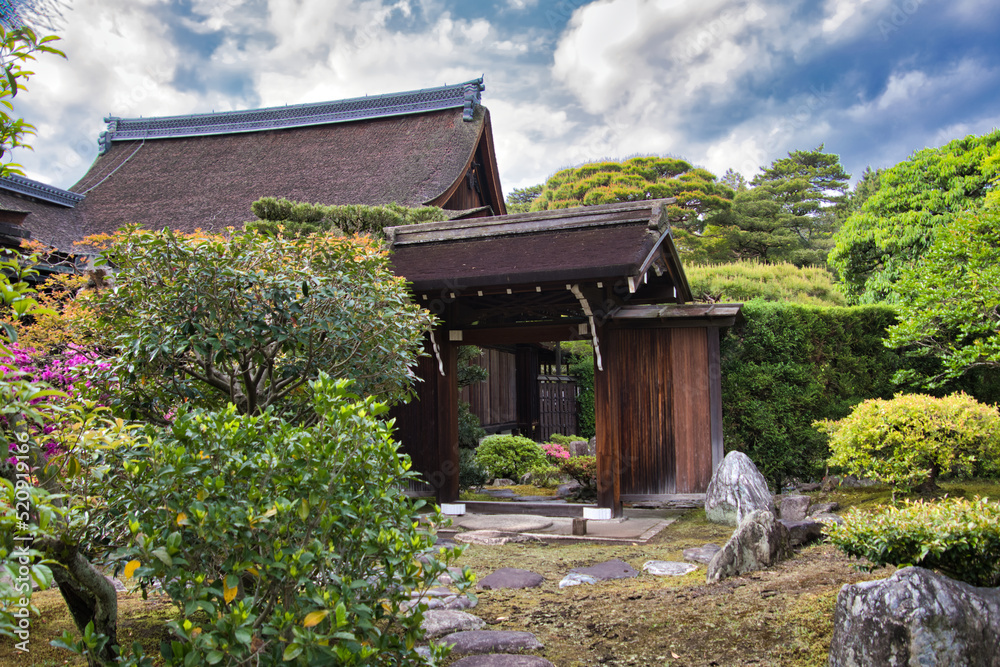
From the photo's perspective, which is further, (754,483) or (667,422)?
(667,422)

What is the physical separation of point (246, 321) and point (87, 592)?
5.64 ft

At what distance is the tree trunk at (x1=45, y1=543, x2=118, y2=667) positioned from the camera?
2684 mm

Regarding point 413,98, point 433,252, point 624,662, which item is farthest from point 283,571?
point 413,98

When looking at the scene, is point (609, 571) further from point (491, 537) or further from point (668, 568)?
point (491, 537)

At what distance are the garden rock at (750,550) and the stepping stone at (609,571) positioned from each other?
0.75 m

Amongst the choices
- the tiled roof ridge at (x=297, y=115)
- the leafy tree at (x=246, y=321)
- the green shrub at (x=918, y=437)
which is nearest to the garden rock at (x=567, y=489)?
the green shrub at (x=918, y=437)

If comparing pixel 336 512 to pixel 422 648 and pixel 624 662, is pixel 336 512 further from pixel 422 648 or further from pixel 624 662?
pixel 624 662

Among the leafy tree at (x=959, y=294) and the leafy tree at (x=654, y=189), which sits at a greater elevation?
the leafy tree at (x=654, y=189)

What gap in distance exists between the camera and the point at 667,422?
29.7 feet

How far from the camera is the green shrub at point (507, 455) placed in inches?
455

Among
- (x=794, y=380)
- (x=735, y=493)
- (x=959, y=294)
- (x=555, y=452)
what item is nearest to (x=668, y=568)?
(x=735, y=493)

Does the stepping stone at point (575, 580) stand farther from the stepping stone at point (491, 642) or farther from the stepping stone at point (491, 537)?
the stepping stone at point (491, 537)

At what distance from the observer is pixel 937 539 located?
9.95 ft

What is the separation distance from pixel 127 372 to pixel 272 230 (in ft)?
19.4
